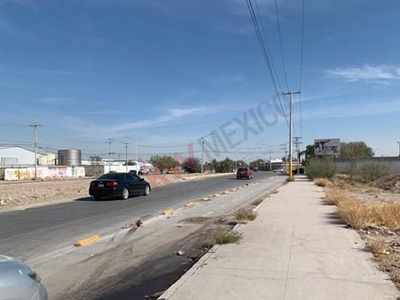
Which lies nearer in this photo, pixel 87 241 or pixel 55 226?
pixel 87 241

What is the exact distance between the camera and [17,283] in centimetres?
370

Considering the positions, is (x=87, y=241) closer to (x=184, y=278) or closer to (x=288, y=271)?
(x=184, y=278)

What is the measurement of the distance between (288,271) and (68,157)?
439 feet

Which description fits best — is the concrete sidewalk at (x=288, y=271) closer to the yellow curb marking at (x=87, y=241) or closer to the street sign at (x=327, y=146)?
the yellow curb marking at (x=87, y=241)

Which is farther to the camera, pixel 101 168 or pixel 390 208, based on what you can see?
A: pixel 101 168

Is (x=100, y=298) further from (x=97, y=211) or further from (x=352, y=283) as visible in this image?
(x=97, y=211)

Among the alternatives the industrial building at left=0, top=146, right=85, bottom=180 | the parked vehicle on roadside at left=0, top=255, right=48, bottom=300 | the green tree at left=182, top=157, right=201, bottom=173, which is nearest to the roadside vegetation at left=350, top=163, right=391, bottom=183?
the parked vehicle on roadside at left=0, top=255, right=48, bottom=300

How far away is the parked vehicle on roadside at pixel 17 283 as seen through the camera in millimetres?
3574

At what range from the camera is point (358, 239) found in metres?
9.91

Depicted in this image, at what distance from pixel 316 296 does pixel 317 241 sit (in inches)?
163

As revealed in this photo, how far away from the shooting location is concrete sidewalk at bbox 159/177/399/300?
581cm

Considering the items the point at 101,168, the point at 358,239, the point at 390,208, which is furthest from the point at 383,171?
the point at 101,168

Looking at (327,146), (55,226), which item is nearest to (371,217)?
(55,226)

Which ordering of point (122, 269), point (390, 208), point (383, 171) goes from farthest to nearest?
point (383, 171), point (390, 208), point (122, 269)
